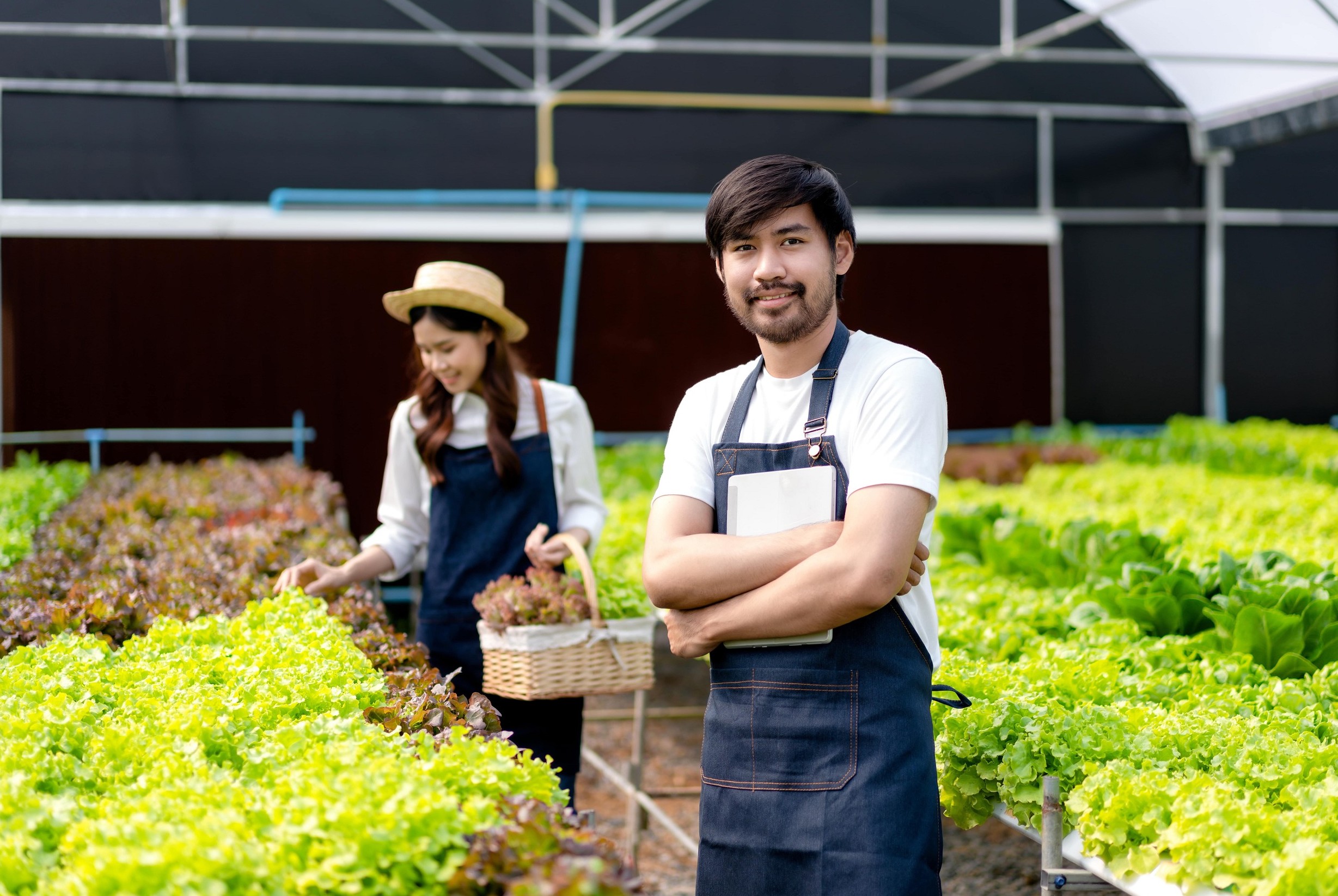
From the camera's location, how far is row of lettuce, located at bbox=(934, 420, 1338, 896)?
220cm

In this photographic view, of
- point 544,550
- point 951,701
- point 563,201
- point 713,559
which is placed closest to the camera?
point 713,559

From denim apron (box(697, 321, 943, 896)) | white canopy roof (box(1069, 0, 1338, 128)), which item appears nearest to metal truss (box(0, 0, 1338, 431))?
white canopy roof (box(1069, 0, 1338, 128))

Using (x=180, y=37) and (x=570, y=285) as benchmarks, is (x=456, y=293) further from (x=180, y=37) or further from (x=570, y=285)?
(x=180, y=37)

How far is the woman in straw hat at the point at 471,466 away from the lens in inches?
153

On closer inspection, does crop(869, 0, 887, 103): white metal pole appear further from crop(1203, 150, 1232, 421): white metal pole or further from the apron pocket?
the apron pocket

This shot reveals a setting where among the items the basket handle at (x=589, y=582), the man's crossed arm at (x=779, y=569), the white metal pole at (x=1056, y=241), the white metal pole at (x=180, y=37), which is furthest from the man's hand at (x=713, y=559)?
the white metal pole at (x=1056, y=241)

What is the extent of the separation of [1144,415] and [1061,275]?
182 centimetres

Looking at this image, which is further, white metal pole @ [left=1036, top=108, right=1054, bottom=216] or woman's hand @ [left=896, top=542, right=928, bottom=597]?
white metal pole @ [left=1036, top=108, right=1054, bottom=216]

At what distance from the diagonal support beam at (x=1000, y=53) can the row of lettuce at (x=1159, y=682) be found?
18.0 ft

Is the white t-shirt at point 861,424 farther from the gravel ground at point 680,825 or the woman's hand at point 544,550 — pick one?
the gravel ground at point 680,825

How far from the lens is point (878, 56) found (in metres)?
11.9

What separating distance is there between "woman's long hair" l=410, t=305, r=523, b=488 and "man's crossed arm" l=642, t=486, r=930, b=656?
1.39 m

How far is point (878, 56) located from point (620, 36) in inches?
97.6

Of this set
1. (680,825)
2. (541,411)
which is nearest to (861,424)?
(541,411)
